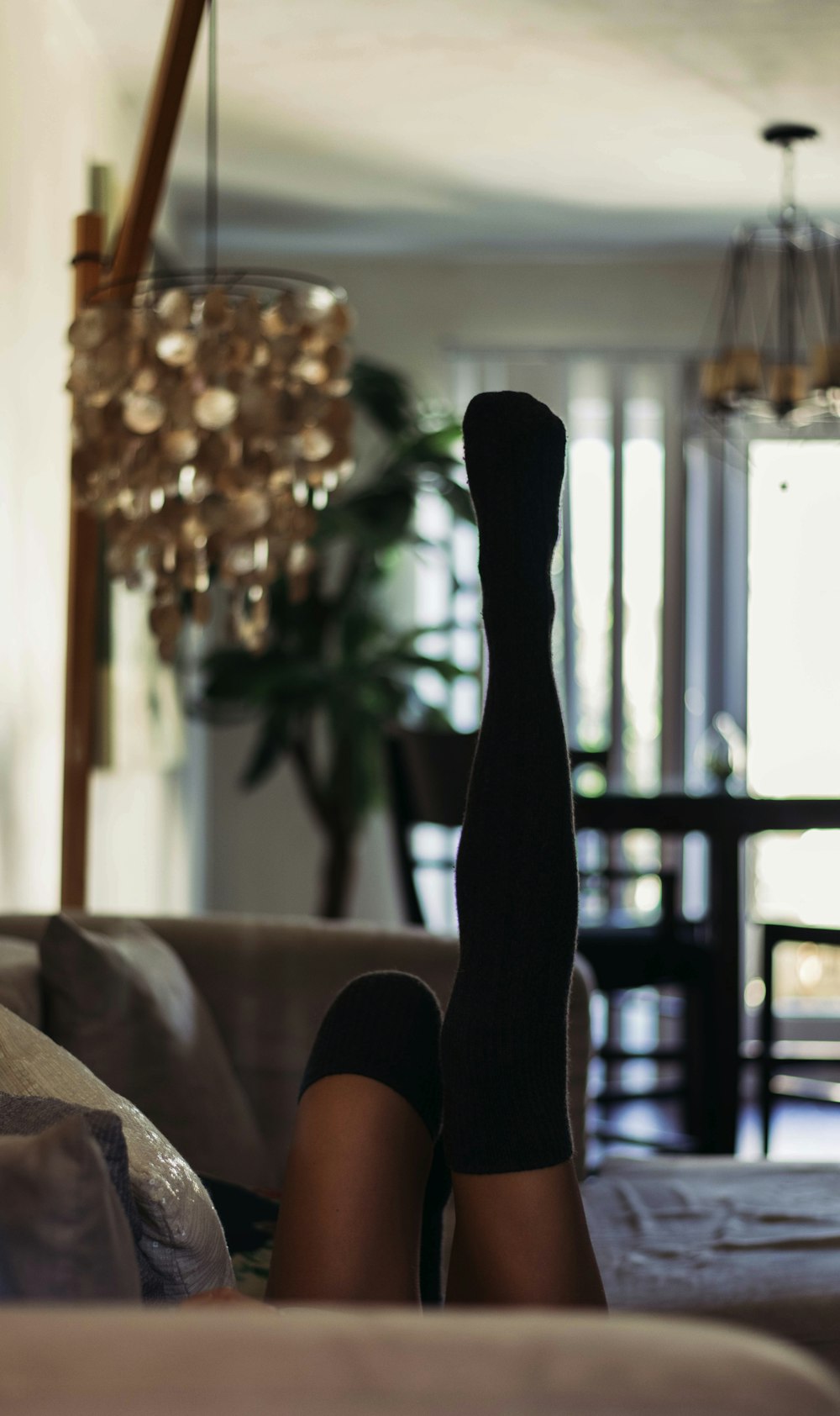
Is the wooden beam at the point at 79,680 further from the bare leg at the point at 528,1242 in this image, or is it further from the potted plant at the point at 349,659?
the potted plant at the point at 349,659

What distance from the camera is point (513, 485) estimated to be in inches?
43.5

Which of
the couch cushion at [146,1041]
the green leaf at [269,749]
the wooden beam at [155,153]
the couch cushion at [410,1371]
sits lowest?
the couch cushion at [146,1041]

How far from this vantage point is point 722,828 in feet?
10.6

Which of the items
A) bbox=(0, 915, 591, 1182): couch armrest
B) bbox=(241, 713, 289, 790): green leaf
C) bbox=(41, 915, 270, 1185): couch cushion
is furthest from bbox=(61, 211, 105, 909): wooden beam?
bbox=(241, 713, 289, 790): green leaf

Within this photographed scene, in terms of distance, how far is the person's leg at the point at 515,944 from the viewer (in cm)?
93

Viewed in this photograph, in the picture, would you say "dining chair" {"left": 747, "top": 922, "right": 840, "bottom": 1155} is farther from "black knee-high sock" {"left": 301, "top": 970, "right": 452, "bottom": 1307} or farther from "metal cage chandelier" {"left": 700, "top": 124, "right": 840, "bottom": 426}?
"black knee-high sock" {"left": 301, "top": 970, "right": 452, "bottom": 1307}

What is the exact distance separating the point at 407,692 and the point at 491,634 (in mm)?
3356

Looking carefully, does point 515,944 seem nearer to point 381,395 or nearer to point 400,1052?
point 400,1052

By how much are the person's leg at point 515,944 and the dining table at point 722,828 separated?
2.14 metres

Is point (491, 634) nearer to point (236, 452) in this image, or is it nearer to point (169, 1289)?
point (169, 1289)

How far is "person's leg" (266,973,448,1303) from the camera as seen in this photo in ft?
3.18

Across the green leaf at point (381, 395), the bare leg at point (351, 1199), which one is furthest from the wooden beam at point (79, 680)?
the green leaf at point (381, 395)

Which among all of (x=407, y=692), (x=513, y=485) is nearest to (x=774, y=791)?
(x=407, y=692)

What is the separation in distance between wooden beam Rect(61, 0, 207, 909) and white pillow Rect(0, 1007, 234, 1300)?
130 centimetres
